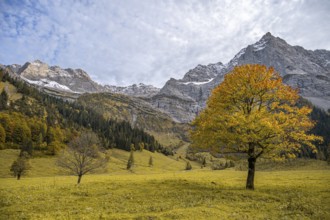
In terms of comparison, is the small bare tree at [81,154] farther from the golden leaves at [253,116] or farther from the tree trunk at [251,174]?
the tree trunk at [251,174]

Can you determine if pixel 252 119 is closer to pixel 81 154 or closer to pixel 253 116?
pixel 253 116

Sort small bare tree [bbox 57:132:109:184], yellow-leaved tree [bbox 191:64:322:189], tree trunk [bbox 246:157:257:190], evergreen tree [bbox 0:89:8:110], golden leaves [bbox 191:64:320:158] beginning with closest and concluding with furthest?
golden leaves [bbox 191:64:320:158] < yellow-leaved tree [bbox 191:64:322:189] < tree trunk [bbox 246:157:257:190] < small bare tree [bbox 57:132:109:184] < evergreen tree [bbox 0:89:8:110]

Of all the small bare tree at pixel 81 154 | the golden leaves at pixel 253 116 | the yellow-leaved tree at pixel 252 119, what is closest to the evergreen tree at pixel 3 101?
the small bare tree at pixel 81 154

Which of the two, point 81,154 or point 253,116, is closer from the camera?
point 253,116

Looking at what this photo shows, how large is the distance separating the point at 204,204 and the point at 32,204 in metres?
14.8

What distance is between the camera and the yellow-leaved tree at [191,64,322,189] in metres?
26.8

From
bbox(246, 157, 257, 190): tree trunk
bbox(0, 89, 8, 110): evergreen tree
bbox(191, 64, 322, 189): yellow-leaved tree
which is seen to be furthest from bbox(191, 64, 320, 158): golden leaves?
bbox(0, 89, 8, 110): evergreen tree

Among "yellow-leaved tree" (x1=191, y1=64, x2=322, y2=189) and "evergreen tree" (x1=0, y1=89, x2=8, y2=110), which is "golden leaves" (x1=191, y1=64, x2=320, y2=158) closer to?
"yellow-leaved tree" (x1=191, y1=64, x2=322, y2=189)

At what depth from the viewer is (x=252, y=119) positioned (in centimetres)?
2631

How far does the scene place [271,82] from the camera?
95.3 ft

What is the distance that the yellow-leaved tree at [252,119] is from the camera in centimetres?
2677

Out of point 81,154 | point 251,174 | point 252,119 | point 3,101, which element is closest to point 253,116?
point 252,119

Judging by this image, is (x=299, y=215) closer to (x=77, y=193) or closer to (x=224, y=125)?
(x=224, y=125)

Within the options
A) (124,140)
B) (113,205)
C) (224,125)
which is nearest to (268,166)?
(124,140)
